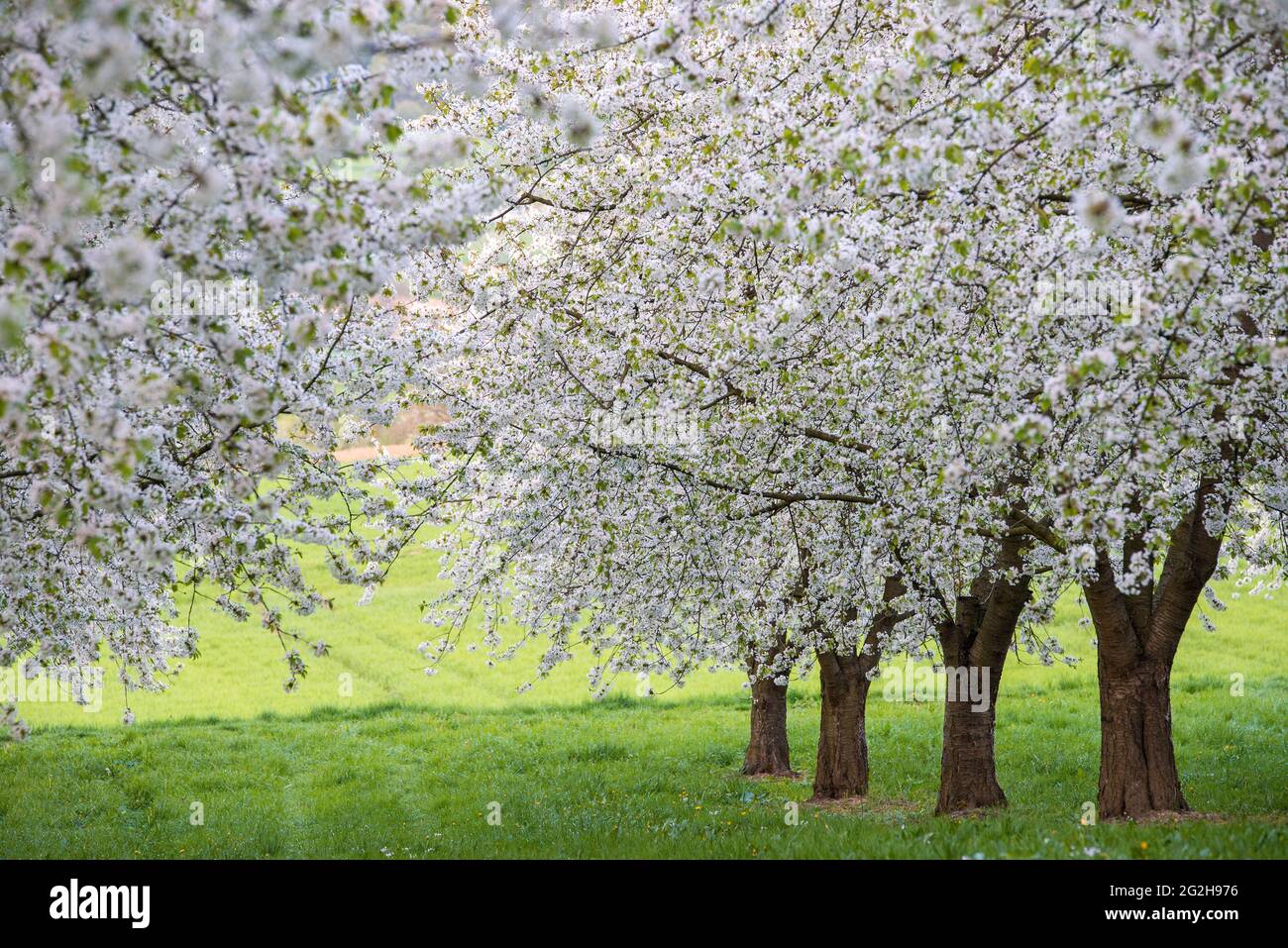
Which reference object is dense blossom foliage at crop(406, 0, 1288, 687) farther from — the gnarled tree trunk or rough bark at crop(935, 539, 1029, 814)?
the gnarled tree trunk

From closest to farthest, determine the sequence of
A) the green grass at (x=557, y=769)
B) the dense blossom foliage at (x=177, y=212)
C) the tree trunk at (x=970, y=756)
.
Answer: the dense blossom foliage at (x=177, y=212)
the green grass at (x=557, y=769)
the tree trunk at (x=970, y=756)

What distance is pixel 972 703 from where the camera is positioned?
→ 45.0ft

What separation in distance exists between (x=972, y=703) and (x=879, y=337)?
22.9 feet

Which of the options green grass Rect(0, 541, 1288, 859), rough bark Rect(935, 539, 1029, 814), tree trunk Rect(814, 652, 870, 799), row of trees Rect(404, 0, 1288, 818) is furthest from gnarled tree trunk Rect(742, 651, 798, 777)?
rough bark Rect(935, 539, 1029, 814)

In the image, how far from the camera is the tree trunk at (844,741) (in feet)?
54.9

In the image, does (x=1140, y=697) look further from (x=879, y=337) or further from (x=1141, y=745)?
(x=879, y=337)

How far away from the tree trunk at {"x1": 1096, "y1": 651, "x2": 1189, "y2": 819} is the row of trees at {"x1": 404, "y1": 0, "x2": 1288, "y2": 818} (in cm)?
3

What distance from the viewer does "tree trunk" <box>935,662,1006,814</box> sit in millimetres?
13695

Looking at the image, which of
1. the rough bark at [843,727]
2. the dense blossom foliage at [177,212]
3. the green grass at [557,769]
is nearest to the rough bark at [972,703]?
the green grass at [557,769]

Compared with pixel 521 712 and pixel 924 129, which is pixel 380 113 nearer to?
A: pixel 924 129

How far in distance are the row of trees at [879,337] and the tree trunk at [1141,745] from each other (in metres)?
0.03

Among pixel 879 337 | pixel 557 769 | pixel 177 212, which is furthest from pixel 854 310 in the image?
pixel 557 769

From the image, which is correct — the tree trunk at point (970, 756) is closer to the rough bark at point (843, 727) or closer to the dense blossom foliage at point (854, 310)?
the dense blossom foliage at point (854, 310)

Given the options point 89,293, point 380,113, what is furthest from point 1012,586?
point 89,293
